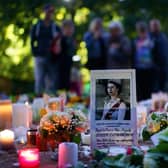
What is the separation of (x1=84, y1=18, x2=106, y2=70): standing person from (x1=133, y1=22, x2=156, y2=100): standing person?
0.45 meters

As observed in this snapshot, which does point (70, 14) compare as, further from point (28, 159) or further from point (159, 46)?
point (28, 159)

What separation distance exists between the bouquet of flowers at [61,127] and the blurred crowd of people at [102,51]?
468 cm

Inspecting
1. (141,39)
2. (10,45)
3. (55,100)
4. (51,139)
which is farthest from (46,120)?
(10,45)

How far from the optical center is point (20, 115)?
335 cm

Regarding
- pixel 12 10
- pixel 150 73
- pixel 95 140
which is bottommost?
pixel 95 140

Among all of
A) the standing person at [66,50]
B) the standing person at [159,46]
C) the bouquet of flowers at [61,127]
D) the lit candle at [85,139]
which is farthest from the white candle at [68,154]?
the standing person at [159,46]

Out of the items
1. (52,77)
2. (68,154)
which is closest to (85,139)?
(68,154)

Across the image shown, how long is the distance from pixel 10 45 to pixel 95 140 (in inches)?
256

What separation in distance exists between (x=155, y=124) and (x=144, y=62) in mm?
5200

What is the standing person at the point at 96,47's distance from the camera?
7426 mm

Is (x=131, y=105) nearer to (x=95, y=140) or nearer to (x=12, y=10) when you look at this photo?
(x=95, y=140)

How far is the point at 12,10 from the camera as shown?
326 inches

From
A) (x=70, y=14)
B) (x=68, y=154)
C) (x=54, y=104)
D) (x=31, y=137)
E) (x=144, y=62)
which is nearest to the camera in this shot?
(x=68, y=154)

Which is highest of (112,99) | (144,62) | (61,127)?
(144,62)
